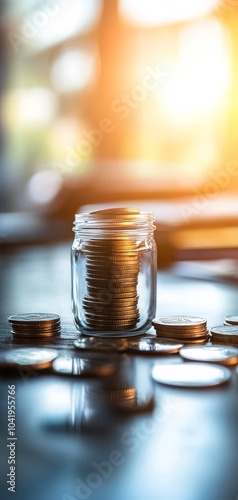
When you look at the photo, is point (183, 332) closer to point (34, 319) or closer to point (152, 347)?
point (152, 347)

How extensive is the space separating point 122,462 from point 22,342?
0.53 m

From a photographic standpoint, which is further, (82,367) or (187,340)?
(187,340)

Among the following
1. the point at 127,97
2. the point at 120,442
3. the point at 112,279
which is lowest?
the point at 120,442

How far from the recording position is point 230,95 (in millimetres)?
7828

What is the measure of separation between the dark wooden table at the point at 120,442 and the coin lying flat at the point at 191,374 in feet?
0.04

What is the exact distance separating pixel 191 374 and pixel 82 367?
137mm

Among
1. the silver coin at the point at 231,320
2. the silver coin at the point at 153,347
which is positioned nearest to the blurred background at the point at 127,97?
the silver coin at the point at 231,320

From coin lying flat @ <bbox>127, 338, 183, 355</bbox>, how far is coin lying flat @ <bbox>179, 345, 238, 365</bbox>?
0.06ft

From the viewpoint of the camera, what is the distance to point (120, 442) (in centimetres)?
66

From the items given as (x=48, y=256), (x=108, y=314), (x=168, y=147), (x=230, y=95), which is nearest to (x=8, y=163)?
(x=168, y=147)

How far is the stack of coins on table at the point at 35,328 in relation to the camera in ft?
3.81

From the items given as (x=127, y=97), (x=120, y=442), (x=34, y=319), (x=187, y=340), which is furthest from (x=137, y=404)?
(x=127, y=97)

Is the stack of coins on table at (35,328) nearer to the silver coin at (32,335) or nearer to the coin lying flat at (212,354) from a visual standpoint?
the silver coin at (32,335)

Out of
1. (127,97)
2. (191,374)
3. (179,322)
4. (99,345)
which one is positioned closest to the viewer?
(191,374)
